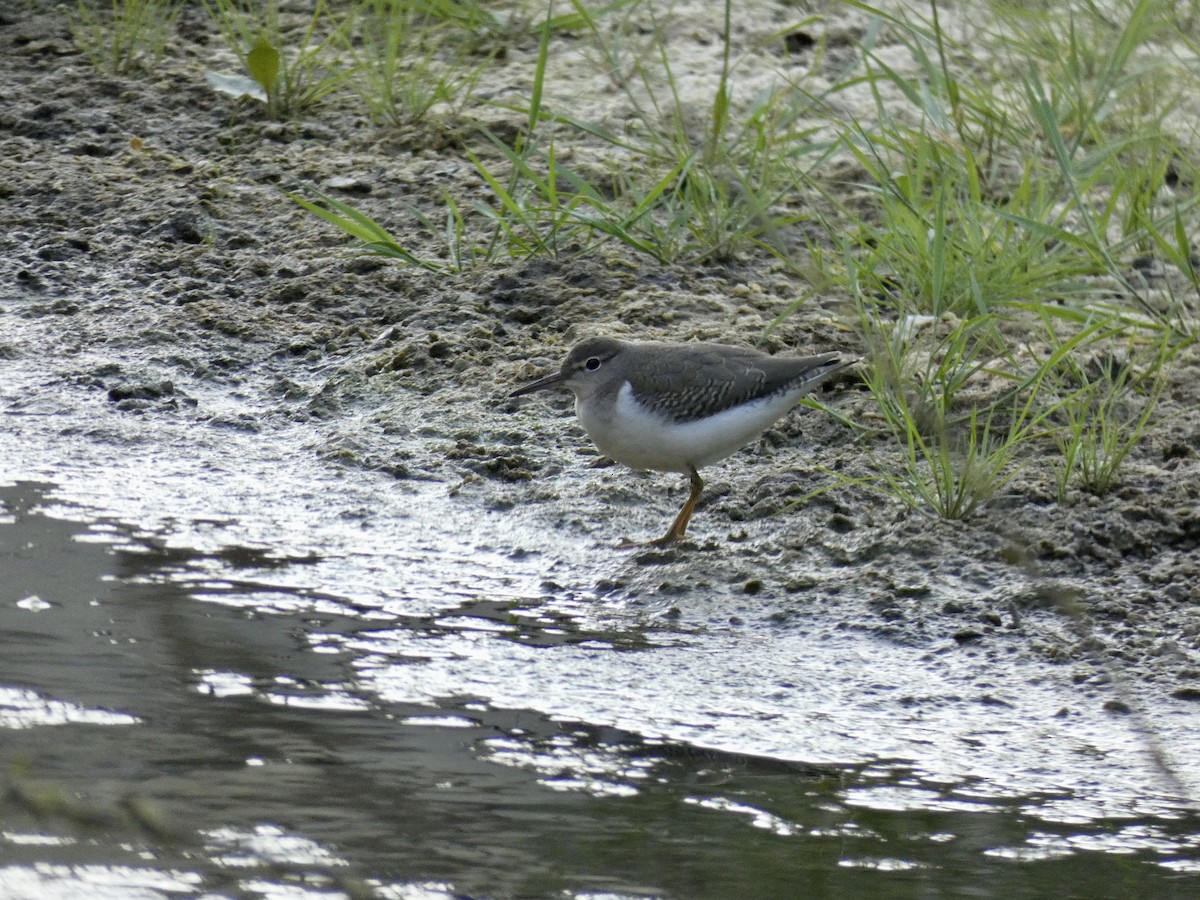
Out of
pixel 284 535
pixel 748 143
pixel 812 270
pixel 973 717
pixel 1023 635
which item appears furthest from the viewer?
pixel 748 143

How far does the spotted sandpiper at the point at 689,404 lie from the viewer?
497 cm

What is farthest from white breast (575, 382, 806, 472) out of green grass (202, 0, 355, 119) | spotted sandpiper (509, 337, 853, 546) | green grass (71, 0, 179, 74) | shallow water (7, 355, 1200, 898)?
green grass (71, 0, 179, 74)

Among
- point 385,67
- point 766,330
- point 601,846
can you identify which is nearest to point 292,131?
point 385,67

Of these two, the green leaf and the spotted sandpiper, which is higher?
the green leaf

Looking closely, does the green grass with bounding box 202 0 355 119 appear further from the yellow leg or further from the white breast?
the yellow leg

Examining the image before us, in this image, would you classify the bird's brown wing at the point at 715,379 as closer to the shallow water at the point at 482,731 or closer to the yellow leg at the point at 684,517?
the yellow leg at the point at 684,517

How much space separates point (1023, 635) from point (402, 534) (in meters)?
1.83

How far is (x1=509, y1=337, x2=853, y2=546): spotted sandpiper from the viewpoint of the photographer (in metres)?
4.97

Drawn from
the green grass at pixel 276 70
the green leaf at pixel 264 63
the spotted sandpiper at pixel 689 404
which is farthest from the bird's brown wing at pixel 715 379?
the green leaf at pixel 264 63

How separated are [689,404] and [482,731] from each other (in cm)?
156

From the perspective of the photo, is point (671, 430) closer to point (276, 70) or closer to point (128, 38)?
point (276, 70)

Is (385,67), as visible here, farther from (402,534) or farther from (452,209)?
(402,534)

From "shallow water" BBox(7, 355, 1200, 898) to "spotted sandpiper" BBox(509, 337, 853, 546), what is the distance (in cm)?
35

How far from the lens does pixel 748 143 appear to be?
22.7 ft
